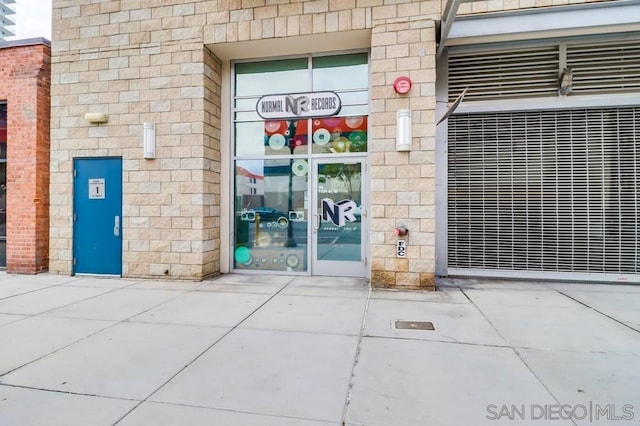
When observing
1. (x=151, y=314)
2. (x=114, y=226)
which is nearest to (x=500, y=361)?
(x=151, y=314)

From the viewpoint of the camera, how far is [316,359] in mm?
3314

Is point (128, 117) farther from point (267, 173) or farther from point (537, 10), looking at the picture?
point (537, 10)

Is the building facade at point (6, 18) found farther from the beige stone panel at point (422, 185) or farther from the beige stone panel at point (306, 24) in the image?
the beige stone panel at point (422, 185)

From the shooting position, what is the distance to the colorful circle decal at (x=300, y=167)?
7129 millimetres

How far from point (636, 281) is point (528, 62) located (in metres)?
4.50

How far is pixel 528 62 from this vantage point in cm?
678

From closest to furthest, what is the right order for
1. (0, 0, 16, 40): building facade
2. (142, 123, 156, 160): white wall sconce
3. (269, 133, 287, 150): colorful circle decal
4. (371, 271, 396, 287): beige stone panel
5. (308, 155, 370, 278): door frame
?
(371, 271, 396, 287): beige stone panel
(142, 123, 156, 160): white wall sconce
(308, 155, 370, 278): door frame
(269, 133, 287, 150): colorful circle decal
(0, 0, 16, 40): building facade

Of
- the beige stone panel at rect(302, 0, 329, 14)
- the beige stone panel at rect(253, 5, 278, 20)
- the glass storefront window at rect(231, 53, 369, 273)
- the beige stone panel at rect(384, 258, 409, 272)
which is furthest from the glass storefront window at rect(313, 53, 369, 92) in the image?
the beige stone panel at rect(384, 258, 409, 272)

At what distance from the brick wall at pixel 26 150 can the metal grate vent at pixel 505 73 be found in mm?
8288

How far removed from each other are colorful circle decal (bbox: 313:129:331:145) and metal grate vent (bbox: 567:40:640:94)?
4.68 meters

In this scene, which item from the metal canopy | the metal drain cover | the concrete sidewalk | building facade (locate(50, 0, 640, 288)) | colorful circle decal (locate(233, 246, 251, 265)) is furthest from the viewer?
A: colorful circle decal (locate(233, 246, 251, 265))

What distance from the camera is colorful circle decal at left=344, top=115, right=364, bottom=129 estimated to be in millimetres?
6941

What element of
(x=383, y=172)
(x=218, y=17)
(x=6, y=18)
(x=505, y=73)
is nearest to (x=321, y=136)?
(x=383, y=172)

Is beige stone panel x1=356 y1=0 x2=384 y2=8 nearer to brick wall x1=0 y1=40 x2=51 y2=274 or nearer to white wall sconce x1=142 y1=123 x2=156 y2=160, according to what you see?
white wall sconce x1=142 y1=123 x2=156 y2=160
